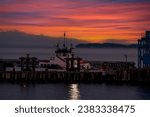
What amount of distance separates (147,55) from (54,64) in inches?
606

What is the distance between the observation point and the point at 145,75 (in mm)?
45312

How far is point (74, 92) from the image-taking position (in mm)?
40094

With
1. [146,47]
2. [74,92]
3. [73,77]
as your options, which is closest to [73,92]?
[74,92]

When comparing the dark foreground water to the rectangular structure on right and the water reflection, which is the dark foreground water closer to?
the water reflection

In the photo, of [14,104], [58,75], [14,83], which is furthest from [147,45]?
[14,104]

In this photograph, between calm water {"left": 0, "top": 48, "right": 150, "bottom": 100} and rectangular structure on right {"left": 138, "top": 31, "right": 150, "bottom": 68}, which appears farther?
rectangular structure on right {"left": 138, "top": 31, "right": 150, "bottom": 68}

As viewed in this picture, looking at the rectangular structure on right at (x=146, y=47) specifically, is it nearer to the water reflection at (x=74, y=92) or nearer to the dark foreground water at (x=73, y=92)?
the dark foreground water at (x=73, y=92)

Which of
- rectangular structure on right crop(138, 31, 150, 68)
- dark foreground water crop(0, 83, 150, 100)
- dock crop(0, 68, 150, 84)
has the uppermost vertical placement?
rectangular structure on right crop(138, 31, 150, 68)

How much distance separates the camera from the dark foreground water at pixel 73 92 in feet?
125

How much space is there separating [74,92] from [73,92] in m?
0.09

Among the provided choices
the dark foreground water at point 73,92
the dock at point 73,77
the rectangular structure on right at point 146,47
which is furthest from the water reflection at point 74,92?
the rectangular structure on right at point 146,47


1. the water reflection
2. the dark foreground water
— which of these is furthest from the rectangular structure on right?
the water reflection

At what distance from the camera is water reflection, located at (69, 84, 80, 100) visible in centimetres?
3689

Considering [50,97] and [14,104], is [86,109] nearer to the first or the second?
[14,104]
